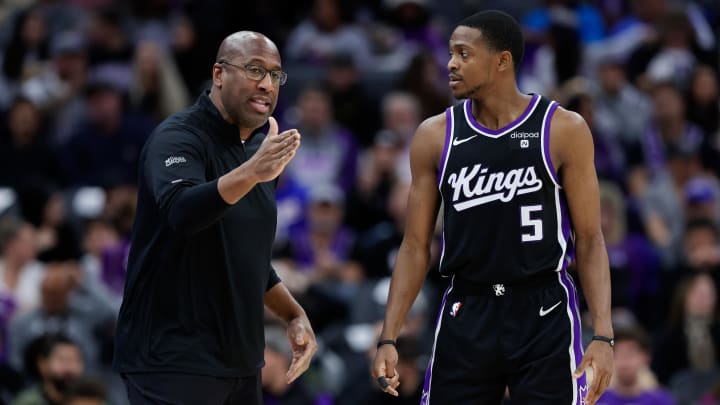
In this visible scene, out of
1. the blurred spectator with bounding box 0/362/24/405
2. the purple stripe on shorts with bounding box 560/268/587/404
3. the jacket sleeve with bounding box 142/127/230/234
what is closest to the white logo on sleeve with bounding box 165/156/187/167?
the jacket sleeve with bounding box 142/127/230/234

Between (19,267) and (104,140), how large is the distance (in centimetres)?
230

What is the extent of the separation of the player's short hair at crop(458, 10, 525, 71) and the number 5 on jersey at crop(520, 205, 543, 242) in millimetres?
695

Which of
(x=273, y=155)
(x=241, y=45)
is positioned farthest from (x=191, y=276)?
(x=241, y=45)

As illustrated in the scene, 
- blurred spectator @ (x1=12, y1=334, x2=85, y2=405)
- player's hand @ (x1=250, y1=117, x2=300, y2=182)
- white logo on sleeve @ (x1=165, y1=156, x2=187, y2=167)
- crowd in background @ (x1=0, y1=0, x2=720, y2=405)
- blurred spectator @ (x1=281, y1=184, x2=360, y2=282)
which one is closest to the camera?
player's hand @ (x1=250, y1=117, x2=300, y2=182)

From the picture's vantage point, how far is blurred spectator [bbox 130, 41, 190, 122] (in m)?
12.9

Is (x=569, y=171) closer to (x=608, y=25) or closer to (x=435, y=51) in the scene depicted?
(x=435, y=51)

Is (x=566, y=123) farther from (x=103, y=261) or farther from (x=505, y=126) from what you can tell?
(x=103, y=261)

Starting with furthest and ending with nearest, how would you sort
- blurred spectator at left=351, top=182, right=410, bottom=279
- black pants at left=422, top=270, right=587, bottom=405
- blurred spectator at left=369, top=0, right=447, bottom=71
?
blurred spectator at left=369, top=0, right=447, bottom=71
blurred spectator at left=351, top=182, right=410, bottom=279
black pants at left=422, top=270, right=587, bottom=405

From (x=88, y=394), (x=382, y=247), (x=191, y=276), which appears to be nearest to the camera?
(x=191, y=276)

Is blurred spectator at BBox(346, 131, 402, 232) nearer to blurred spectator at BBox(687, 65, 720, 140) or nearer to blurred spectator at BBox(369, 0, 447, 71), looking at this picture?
blurred spectator at BBox(369, 0, 447, 71)

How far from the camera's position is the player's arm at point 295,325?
5725 millimetres

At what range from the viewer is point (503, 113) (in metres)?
5.81

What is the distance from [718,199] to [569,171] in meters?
6.64

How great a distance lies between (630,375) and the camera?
900cm
